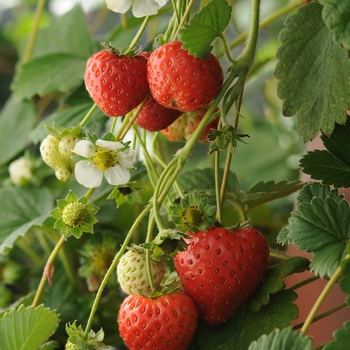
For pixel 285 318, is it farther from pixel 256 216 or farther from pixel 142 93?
pixel 256 216

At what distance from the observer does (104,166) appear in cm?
52

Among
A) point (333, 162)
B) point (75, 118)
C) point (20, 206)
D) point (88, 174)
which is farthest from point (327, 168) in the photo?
point (20, 206)

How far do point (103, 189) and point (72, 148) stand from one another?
189mm

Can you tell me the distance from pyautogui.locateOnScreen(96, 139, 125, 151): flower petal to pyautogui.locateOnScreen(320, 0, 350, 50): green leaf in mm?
199

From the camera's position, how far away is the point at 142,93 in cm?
54

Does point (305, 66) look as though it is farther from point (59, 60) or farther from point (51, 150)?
point (59, 60)

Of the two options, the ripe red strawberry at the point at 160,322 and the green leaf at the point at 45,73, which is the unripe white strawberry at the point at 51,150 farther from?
the green leaf at the point at 45,73

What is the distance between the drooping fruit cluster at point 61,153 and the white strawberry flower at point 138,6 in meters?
0.14

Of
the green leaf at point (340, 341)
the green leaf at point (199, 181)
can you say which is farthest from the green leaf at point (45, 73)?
the green leaf at point (340, 341)

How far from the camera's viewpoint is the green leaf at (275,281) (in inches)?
20.5

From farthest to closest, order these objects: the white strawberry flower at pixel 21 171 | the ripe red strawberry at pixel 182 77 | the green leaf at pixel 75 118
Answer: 1. the white strawberry flower at pixel 21 171
2. the green leaf at pixel 75 118
3. the ripe red strawberry at pixel 182 77

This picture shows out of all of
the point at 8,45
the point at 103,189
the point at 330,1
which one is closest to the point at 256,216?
the point at 103,189

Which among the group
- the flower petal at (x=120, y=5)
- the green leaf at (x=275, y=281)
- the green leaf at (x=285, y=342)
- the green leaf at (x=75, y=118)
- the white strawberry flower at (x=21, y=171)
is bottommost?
the green leaf at (x=275, y=281)

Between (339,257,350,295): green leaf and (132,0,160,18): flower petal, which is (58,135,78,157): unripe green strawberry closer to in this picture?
(132,0,160,18): flower petal
